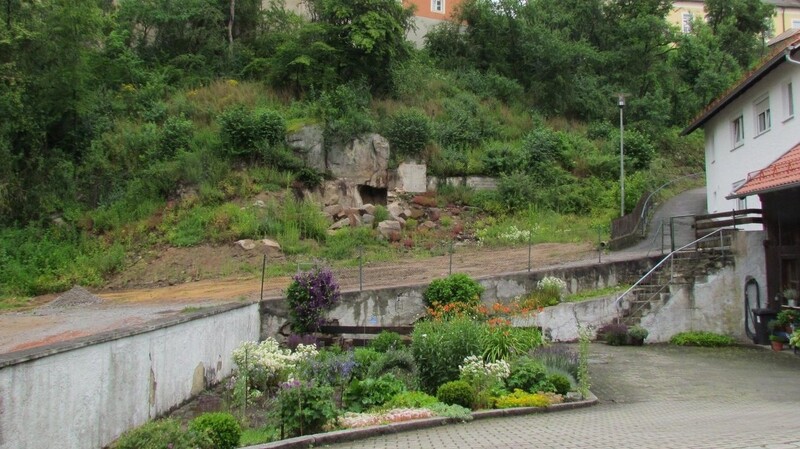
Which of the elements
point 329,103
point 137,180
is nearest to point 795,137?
point 329,103

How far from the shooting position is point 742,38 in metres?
45.0

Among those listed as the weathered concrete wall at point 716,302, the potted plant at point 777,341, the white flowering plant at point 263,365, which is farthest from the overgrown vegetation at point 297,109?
the white flowering plant at point 263,365

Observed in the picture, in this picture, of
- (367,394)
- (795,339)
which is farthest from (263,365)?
(795,339)

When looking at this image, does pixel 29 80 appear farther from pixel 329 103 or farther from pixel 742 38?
pixel 742 38

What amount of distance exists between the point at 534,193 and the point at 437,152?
200 inches

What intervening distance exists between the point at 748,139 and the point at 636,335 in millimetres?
8770

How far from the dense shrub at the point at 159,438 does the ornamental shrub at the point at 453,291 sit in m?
10.0

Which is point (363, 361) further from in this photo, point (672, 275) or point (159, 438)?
point (672, 275)

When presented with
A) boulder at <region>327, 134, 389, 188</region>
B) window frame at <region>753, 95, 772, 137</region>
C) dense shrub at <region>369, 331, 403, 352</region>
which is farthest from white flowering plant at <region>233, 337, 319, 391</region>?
boulder at <region>327, 134, 389, 188</region>

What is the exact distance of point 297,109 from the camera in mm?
32812

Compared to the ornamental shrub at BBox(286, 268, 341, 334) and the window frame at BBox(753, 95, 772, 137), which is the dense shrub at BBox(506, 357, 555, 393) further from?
the window frame at BBox(753, 95, 772, 137)

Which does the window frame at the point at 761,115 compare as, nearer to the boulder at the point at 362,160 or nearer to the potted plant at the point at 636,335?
the potted plant at the point at 636,335

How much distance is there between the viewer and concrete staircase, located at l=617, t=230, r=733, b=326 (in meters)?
18.4

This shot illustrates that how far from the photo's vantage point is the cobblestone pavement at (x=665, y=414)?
304 inches
